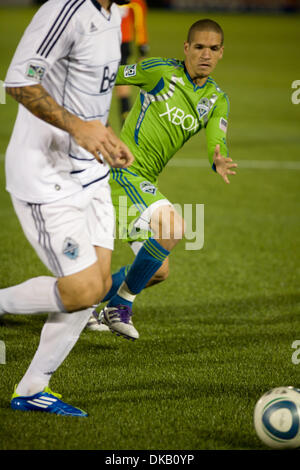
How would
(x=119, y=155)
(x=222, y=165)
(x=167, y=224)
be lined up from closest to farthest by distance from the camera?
(x=119, y=155)
(x=222, y=165)
(x=167, y=224)

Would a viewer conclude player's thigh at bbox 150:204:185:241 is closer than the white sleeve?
No

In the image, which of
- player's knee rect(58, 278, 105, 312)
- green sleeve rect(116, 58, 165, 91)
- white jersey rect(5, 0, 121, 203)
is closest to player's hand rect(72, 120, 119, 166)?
white jersey rect(5, 0, 121, 203)

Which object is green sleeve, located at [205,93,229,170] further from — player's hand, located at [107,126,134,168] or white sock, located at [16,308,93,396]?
white sock, located at [16,308,93,396]

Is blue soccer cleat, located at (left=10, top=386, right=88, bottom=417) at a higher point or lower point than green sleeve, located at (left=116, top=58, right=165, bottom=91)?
lower

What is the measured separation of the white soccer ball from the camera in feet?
10.6

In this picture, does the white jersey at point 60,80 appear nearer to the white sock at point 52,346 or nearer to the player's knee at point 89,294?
the player's knee at point 89,294

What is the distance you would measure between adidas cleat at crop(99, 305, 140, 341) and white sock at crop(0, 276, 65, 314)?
125 cm

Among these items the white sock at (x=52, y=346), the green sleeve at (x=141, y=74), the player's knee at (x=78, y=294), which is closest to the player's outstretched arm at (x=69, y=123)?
the player's knee at (x=78, y=294)

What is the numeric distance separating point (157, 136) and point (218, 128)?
0.39 metres

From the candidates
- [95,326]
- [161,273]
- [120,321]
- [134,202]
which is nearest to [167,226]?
[134,202]

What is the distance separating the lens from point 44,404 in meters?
3.52

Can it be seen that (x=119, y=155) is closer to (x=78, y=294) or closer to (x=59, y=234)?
(x=59, y=234)

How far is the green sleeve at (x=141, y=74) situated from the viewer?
4867mm

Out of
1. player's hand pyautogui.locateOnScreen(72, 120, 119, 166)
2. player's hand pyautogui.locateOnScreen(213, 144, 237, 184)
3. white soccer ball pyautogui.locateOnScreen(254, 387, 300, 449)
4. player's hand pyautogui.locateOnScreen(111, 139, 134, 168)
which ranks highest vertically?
player's hand pyautogui.locateOnScreen(72, 120, 119, 166)
